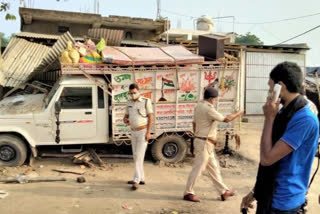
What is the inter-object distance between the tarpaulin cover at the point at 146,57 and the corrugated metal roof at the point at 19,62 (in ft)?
8.66

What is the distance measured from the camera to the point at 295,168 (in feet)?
7.44

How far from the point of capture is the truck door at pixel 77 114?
22.6ft

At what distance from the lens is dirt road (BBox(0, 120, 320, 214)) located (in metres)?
5.17

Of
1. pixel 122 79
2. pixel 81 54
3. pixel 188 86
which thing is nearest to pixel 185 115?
pixel 188 86

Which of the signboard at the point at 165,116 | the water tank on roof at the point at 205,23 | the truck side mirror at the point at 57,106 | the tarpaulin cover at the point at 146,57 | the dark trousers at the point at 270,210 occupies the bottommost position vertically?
the dark trousers at the point at 270,210

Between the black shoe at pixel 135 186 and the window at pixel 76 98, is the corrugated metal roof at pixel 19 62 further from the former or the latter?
the black shoe at pixel 135 186

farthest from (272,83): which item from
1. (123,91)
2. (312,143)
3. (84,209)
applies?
(123,91)

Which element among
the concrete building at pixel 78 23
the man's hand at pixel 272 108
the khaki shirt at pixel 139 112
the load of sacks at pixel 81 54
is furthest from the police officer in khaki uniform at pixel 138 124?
the concrete building at pixel 78 23

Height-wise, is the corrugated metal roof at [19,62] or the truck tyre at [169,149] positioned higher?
the corrugated metal roof at [19,62]

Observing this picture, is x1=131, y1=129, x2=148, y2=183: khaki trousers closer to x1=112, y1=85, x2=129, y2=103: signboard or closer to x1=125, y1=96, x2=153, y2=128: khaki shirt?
x1=125, y1=96, x2=153, y2=128: khaki shirt

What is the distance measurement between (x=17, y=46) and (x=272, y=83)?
939 centimetres

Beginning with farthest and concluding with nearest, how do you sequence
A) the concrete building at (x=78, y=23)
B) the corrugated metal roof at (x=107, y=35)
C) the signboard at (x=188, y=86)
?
the concrete building at (x=78, y=23) < the corrugated metal roof at (x=107, y=35) < the signboard at (x=188, y=86)

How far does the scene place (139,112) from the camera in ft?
19.8

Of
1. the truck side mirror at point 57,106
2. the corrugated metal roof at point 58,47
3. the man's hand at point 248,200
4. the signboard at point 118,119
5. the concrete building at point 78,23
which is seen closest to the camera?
the man's hand at point 248,200
